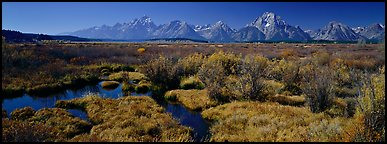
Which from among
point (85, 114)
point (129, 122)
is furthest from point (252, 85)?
point (85, 114)

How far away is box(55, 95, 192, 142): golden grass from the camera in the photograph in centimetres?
1177

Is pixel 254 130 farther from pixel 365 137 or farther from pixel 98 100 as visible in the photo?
pixel 98 100

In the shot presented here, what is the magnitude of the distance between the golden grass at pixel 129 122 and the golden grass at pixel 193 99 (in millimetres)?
2245

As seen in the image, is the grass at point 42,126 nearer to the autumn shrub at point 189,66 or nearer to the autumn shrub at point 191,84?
the autumn shrub at point 191,84

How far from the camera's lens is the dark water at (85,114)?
586 inches

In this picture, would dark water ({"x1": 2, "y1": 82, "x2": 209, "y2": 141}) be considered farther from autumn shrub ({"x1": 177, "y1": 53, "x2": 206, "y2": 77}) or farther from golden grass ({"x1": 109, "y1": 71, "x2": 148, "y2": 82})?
autumn shrub ({"x1": 177, "y1": 53, "x2": 206, "y2": 77})

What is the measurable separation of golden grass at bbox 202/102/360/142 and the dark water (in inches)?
25.8

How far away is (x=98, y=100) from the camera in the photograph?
60.1ft

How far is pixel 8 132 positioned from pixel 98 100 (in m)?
7.78

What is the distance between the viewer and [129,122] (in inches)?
537

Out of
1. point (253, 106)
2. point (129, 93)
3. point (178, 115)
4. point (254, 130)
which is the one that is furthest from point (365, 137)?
point (129, 93)

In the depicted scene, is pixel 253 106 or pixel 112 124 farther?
pixel 253 106

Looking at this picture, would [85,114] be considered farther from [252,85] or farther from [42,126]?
[252,85]

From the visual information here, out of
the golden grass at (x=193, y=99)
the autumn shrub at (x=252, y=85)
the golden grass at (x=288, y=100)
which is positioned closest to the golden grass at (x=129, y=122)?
the golden grass at (x=193, y=99)
